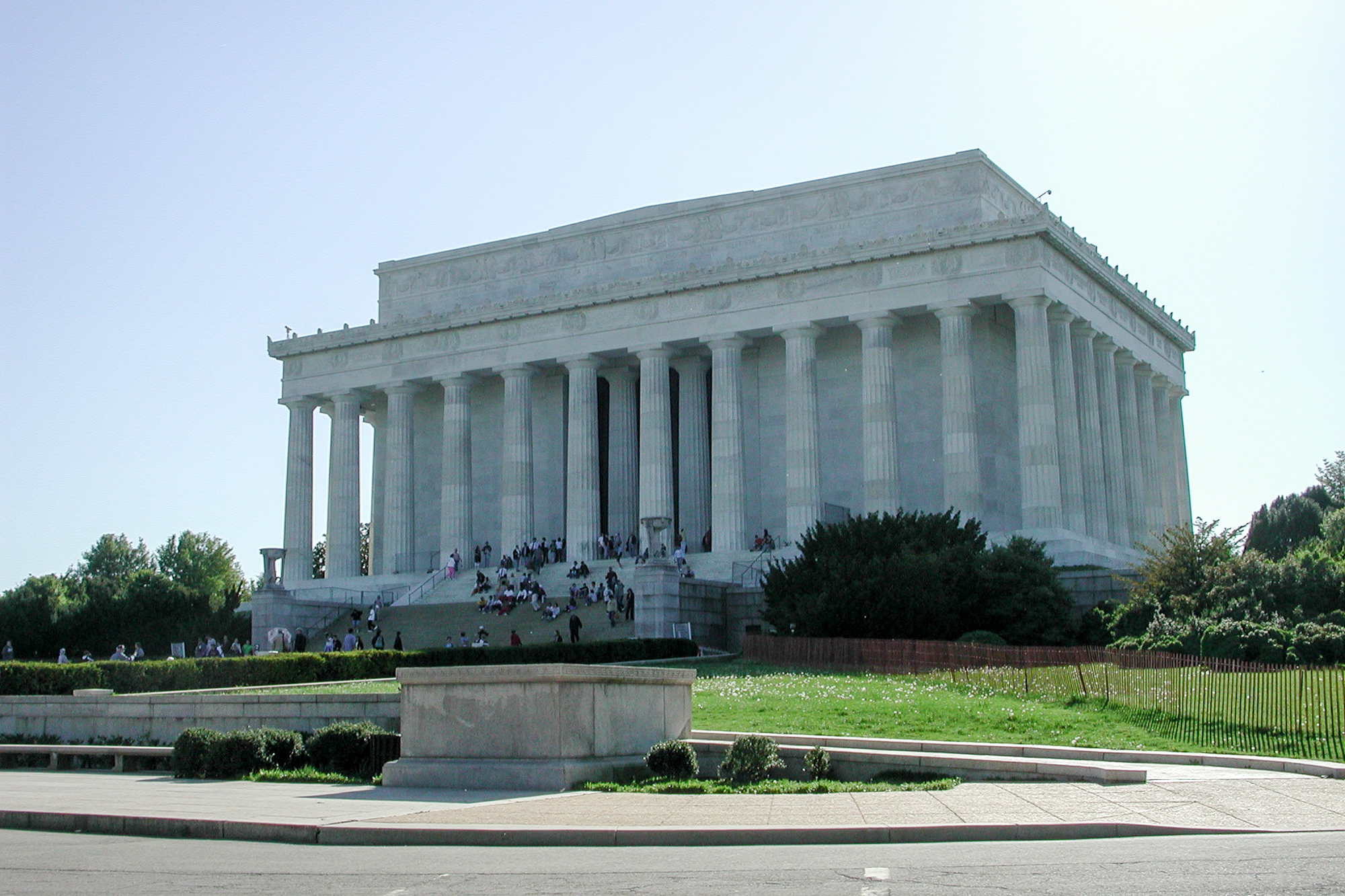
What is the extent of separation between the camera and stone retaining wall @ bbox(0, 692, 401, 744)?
24891mm

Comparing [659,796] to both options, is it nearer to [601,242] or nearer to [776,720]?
[776,720]

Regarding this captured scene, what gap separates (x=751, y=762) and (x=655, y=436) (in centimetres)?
4705

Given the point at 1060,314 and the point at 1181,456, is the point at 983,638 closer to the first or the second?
the point at 1060,314

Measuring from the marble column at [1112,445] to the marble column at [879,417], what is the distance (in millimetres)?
9731

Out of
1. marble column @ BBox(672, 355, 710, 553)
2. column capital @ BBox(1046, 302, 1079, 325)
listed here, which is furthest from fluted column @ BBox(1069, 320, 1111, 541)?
marble column @ BBox(672, 355, 710, 553)

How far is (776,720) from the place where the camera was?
24.1 metres

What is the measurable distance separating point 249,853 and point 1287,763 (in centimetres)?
1254

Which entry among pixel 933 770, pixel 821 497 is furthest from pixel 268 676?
pixel 821 497

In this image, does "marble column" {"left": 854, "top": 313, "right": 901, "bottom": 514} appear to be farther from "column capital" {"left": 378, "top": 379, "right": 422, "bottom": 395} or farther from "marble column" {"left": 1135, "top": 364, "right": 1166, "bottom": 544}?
"column capital" {"left": 378, "top": 379, "right": 422, "bottom": 395}

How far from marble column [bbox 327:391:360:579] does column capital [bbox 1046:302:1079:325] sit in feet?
113

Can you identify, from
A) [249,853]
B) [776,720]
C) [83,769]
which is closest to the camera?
[249,853]

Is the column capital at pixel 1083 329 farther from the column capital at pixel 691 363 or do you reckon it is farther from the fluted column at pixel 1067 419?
the column capital at pixel 691 363

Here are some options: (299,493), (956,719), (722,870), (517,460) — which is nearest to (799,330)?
(517,460)

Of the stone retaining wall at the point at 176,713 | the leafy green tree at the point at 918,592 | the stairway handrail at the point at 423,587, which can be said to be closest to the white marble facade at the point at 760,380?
the stairway handrail at the point at 423,587
